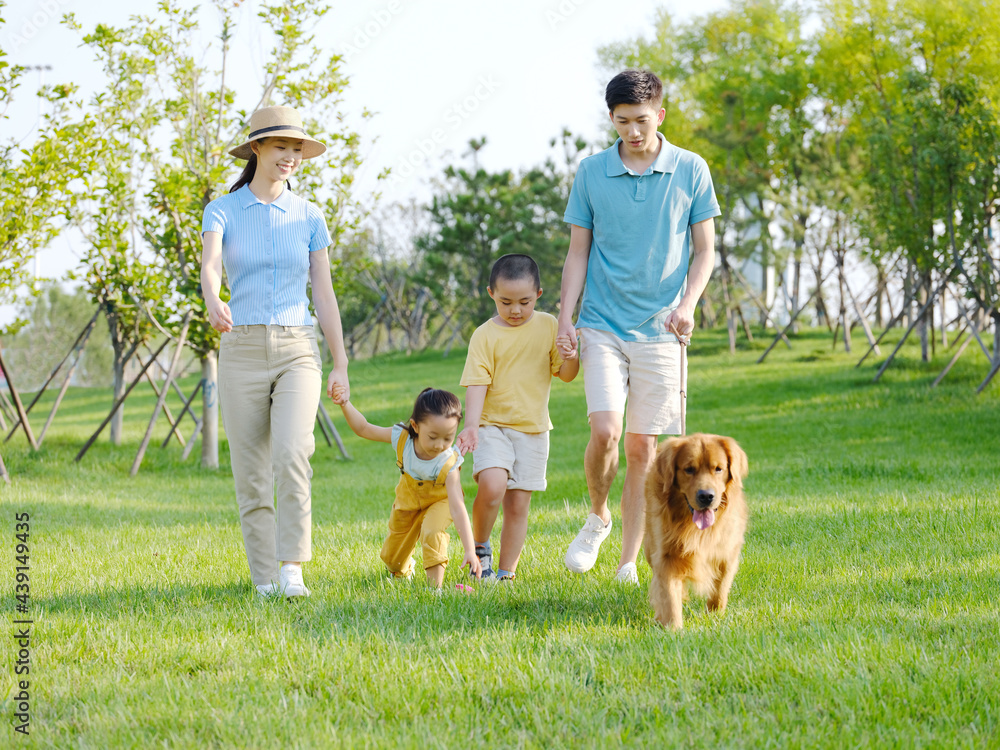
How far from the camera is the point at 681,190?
14.5 ft

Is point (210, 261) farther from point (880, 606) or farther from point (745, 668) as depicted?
point (880, 606)

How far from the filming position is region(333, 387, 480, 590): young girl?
4277 mm

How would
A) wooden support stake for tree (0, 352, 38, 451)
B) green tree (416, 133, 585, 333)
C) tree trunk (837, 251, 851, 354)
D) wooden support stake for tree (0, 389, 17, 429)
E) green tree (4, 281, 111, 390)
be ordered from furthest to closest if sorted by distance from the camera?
1. green tree (4, 281, 111, 390)
2. green tree (416, 133, 585, 333)
3. tree trunk (837, 251, 851, 354)
4. wooden support stake for tree (0, 389, 17, 429)
5. wooden support stake for tree (0, 352, 38, 451)

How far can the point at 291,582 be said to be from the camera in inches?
168

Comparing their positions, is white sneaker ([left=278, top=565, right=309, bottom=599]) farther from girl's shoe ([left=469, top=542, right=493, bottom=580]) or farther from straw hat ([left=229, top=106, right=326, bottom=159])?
straw hat ([left=229, top=106, right=326, bottom=159])

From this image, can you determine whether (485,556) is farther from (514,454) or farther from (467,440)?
(467,440)

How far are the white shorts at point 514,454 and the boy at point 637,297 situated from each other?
11.6 inches

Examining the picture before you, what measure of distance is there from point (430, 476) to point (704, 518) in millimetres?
1400

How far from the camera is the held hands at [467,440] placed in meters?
4.39

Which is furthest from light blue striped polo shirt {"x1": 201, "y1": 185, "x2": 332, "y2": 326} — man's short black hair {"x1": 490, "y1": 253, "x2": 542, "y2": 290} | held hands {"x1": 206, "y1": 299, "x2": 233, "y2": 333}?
man's short black hair {"x1": 490, "y1": 253, "x2": 542, "y2": 290}

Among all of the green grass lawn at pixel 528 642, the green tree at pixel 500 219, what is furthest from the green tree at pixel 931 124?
the green tree at pixel 500 219

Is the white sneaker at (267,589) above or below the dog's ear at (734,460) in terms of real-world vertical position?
below

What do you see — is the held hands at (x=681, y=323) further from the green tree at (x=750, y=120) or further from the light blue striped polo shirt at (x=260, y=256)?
the green tree at (x=750, y=120)

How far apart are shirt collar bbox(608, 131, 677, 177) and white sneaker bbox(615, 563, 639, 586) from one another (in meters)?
1.90
